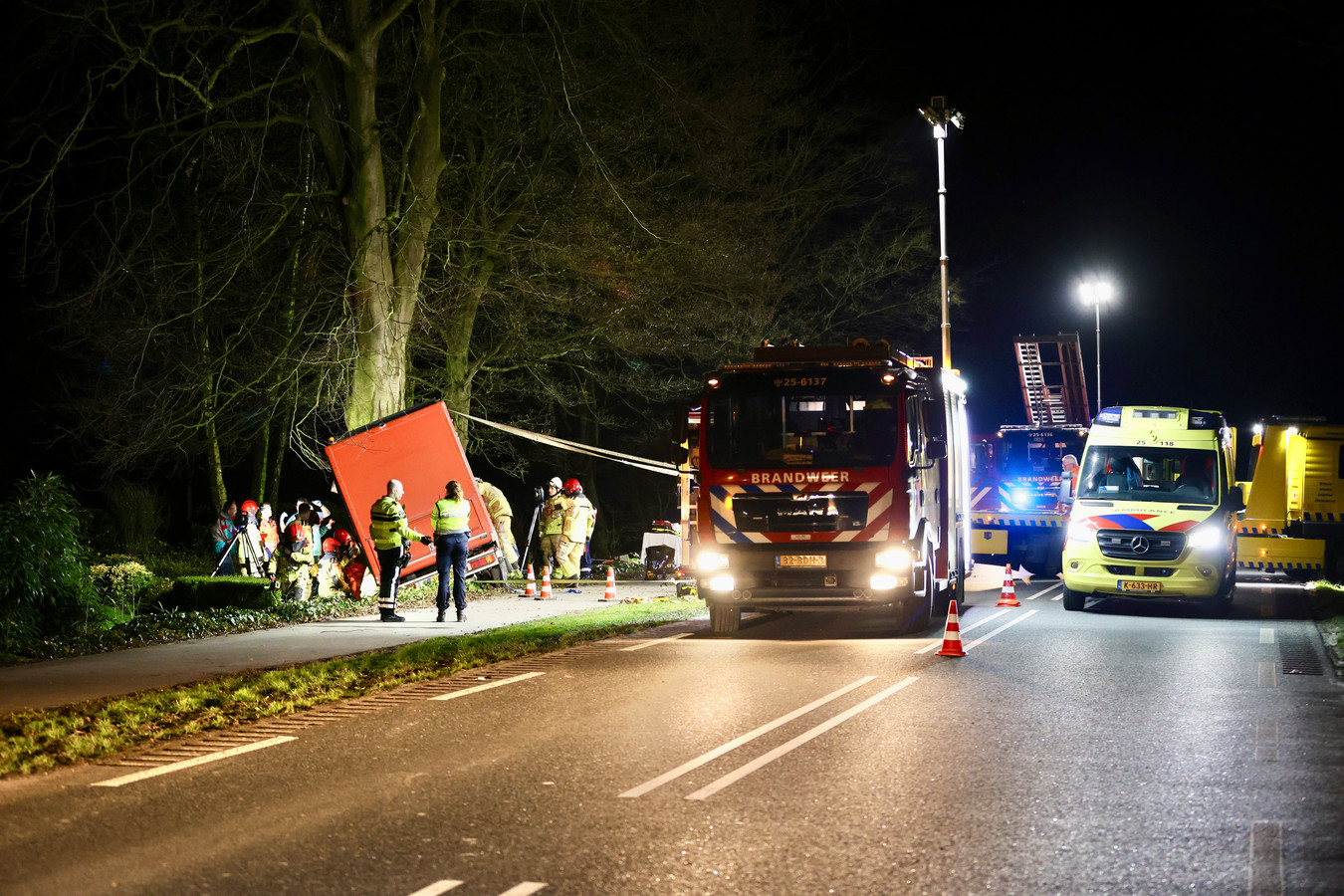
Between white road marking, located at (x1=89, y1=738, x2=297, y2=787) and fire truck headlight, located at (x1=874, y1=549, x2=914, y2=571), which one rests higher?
fire truck headlight, located at (x1=874, y1=549, x2=914, y2=571)

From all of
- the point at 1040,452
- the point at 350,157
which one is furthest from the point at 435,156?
the point at 1040,452

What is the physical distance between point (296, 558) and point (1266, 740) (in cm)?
1391

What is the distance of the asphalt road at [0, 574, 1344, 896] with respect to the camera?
234 inches

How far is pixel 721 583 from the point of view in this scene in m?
15.6

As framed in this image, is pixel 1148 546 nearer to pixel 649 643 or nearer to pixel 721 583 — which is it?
pixel 721 583

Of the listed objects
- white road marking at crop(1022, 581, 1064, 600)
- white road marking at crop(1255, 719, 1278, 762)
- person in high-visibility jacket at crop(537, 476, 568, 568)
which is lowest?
white road marking at crop(1255, 719, 1278, 762)

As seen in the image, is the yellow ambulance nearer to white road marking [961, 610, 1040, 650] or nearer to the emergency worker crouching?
white road marking [961, 610, 1040, 650]

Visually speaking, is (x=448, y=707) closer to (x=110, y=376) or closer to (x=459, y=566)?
(x=459, y=566)

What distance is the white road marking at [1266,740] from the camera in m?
8.51

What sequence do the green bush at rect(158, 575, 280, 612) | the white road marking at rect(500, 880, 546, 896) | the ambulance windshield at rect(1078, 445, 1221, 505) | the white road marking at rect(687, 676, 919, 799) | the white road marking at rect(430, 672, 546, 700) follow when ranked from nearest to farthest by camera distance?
the white road marking at rect(500, 880, 546, 896) → the white road marking at rect(687, 676, 919, 799) → the white road marking at rect(430, 672, 546, 700) → the green bush at rect(158, 575, 280, 612) → the ambulance windshield at rect(1078, 445, 1221, 505)

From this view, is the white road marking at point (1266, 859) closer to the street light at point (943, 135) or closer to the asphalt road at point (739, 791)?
the asphalt road at point (739, 791)

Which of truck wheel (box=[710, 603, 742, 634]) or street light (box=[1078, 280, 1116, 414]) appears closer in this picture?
truck wheel (box=[710, 603, 742, 634])

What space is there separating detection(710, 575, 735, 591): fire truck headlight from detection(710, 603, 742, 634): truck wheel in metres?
0.33

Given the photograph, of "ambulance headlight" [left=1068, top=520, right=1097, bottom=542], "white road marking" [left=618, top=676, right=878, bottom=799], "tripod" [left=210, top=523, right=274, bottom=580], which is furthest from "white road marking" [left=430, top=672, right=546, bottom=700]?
"tripod" [left=210, top=523, right=274, bottom=580]
